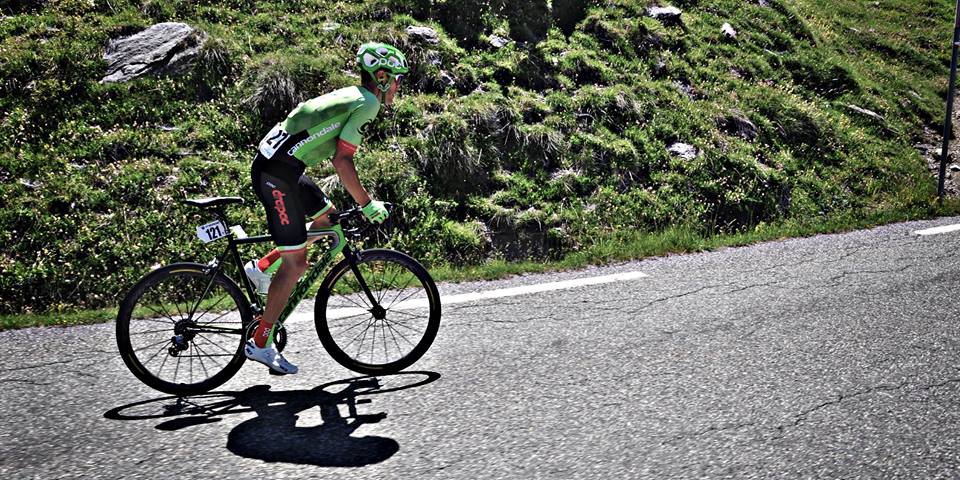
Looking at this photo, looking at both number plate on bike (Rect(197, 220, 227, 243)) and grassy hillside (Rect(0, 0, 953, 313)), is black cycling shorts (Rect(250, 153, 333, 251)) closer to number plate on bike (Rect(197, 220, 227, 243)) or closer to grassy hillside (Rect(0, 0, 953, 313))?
number plate on bike (Rect(197, 220, 227, 243))

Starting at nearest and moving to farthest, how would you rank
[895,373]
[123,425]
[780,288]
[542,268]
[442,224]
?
1. [123,425]
2. [895,373]
3. [780,288]
4. [542,268]
5. [442,224]

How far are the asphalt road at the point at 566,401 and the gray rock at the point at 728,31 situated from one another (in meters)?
8.07

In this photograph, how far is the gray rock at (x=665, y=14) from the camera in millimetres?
13729

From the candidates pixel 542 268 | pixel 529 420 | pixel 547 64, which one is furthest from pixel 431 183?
pixel 529 420

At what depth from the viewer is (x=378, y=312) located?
5.55 meters

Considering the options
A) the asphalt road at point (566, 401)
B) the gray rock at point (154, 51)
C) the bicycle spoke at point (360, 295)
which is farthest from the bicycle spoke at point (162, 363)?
the gray rock at point (154, 51)

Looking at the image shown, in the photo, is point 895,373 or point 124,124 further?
point 124,124

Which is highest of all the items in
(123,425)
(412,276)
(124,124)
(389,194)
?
(124,124)

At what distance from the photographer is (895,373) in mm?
5188

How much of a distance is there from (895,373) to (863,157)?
7.55m

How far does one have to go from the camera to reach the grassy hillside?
8266mm

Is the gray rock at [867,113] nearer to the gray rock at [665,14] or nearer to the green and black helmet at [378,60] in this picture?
the gray rock at [665,14]

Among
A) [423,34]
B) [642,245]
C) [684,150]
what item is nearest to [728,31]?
[684,150]

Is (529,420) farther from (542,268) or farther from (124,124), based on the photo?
(124,124)
